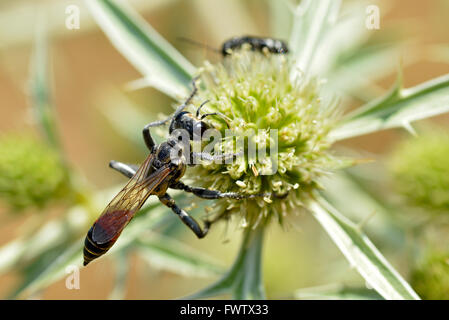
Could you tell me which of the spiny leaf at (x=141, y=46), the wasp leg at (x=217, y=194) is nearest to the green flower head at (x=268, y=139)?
the wasp leg at (x=217, y=194)

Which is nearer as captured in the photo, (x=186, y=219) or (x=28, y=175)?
(x=186, y=219)

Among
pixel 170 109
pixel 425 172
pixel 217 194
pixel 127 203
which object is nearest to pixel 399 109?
pixel 425 172

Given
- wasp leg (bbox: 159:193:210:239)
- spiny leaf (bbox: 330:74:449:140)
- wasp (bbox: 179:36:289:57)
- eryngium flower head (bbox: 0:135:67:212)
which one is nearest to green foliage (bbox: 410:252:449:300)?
spiny leaf (bbox: 330:74:449:140)

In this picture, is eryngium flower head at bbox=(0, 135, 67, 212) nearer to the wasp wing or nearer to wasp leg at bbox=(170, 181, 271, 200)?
the wasp wing

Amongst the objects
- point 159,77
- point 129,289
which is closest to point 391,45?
point 159,77

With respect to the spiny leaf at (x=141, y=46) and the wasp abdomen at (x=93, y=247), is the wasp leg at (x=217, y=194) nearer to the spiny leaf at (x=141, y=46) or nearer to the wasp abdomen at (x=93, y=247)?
the wasp abdomen at (x=93, y=247)

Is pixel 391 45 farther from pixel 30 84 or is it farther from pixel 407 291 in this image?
pixel 30 84

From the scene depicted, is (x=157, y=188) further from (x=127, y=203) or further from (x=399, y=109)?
(x=399, y=109)
